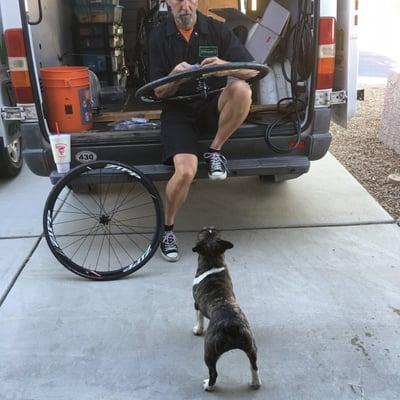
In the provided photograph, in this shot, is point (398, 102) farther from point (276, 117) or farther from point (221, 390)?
point (221, 390)

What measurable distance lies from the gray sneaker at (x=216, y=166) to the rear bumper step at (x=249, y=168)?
7 centimetres

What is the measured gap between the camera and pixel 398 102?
19.4 feet

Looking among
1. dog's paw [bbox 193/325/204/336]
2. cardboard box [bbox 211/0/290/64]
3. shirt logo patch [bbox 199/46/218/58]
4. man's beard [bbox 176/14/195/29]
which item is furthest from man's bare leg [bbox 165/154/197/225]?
cardboard box [bbox 211/0/290/64]

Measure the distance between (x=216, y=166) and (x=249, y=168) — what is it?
25 cm

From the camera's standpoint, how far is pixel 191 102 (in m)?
3.64

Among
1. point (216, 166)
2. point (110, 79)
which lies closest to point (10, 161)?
point (110, 79)

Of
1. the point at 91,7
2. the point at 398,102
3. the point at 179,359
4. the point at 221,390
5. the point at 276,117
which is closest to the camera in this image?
the point at 221,390

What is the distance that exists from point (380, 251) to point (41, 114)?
2.49 metres

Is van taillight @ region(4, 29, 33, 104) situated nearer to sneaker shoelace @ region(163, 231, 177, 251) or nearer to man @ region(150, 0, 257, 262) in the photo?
man @ region(150, 0, 257, 262)

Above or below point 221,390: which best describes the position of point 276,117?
above

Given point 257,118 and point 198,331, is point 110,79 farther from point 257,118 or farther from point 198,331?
point 198,331

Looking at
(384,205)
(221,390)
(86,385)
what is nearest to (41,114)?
(86,385)

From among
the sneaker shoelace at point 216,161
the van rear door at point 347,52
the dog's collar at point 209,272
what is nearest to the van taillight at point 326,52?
the van rear door at point 347,52

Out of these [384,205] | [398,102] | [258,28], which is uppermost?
[258,28]
